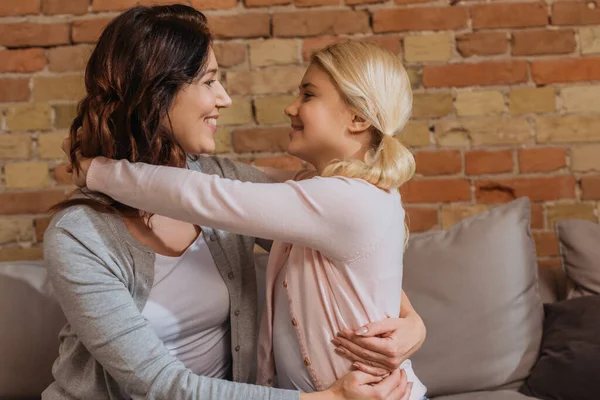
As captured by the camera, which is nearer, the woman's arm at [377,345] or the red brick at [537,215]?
the woman's arm at [377,345]

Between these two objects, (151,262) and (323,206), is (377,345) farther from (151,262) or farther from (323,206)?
(151,262)

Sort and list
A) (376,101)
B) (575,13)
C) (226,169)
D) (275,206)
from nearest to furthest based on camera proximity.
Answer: (275,206), (376,101), (226,169), (575,13)

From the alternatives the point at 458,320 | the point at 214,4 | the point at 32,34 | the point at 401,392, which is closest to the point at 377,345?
the point at 401,392

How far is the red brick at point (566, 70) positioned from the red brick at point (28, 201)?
151 cm

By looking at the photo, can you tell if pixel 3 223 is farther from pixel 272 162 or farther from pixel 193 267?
pixel 193 267

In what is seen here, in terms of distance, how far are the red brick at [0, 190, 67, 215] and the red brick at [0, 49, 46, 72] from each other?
387 millimetres

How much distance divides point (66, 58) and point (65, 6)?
158 millimetres

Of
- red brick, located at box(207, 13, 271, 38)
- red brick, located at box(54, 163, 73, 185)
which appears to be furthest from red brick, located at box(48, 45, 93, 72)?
red brick, located at box(207, 13, 271, 38)

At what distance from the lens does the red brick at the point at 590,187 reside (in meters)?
2.13

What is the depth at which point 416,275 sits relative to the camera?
5.98 feet

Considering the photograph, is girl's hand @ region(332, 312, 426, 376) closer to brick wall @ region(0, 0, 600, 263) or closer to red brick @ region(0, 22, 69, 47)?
brick wall @ region(0, 0, 600, 263)

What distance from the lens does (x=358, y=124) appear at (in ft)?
4.57

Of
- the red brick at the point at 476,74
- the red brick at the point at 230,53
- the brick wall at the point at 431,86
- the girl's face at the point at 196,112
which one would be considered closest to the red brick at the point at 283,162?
the brick wall at the point at 431,86

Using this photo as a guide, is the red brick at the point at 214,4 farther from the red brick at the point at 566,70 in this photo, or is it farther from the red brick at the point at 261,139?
the red brick at the point at 566,70
